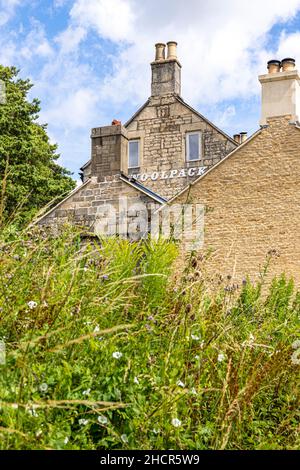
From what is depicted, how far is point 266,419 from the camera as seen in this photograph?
5465mm

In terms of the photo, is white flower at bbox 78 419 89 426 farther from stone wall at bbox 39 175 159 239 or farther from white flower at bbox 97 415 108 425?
stone wall at bbox 39 175 159 239

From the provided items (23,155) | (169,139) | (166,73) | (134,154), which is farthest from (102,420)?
(23,155)

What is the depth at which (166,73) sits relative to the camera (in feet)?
92.1

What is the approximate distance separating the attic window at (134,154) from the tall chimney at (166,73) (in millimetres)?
2032

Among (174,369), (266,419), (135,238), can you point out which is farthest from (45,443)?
(135,238)

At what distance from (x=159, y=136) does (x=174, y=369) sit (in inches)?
930

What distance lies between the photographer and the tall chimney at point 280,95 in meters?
18.3

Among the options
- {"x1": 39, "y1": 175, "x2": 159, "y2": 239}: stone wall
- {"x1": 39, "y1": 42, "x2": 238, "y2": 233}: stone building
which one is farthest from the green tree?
{"x1": 39, "y1": 175, "x2": 159, "y2": 239}: stone wall

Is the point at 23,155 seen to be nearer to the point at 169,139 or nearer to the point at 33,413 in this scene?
the point at 169,139

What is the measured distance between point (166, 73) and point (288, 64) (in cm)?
975

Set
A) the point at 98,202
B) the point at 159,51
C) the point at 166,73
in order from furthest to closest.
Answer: the point at 159,51 → the point at 166,73 → the point at 98,202

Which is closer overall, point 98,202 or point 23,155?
point 98,202

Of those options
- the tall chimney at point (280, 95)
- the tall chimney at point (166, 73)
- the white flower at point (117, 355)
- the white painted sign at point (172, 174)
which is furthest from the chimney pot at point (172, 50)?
the white flower at point (117, 355)

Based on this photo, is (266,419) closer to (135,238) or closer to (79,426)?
(79,426)
